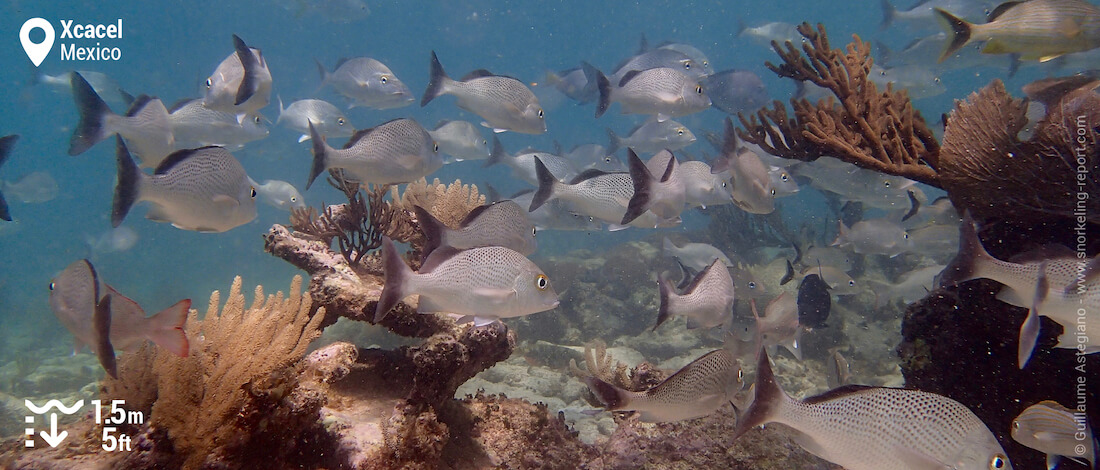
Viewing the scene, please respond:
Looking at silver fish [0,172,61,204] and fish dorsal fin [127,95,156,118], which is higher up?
fish dorsal fin [127,95,156,118]

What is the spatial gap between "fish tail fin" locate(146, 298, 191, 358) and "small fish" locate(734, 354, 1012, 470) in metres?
3.02

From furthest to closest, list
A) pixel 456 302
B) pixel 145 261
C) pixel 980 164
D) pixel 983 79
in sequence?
1. pixel 983 79
2. pixel 145 261
3. pixel 980 164
4. pixel 456 302

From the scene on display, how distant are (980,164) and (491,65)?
88.5 meters

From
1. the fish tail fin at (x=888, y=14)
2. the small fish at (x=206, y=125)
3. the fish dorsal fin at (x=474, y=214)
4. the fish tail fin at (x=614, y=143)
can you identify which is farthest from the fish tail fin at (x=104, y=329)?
the fish tail fin at (x=888, y=14)

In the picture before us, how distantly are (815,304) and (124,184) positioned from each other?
789 cm

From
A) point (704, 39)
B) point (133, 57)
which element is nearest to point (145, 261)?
point (133, 57)

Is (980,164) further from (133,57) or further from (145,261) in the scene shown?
(133,57)

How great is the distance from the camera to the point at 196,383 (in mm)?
2646

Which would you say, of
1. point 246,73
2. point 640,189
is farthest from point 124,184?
point 640,189

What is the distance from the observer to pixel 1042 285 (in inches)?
95.7

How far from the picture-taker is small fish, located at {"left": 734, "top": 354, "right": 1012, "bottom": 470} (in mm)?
2203

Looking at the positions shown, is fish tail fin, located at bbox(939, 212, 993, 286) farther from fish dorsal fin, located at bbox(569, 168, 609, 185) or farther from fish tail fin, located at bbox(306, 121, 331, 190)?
fish tail fin, located at bbox(306, 121, 331, 190)

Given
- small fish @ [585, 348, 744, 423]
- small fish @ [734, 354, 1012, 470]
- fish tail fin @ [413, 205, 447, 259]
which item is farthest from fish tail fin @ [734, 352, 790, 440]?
fish tail fin @ [413, 205, 447, 259]

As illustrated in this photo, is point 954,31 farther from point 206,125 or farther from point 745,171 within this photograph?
point 206,125
